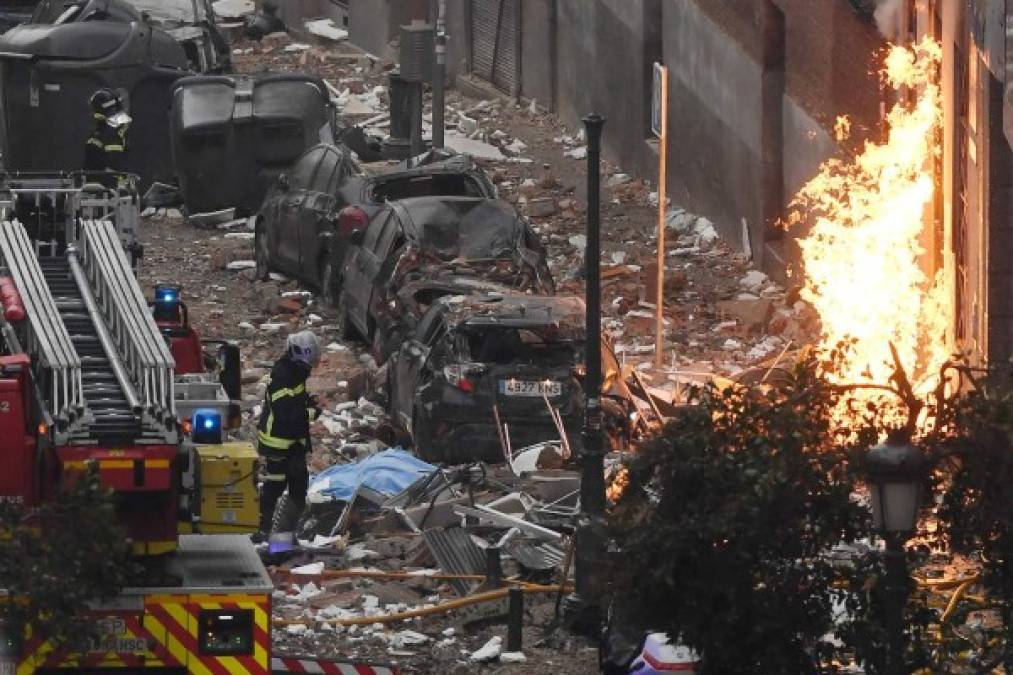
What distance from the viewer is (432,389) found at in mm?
20297

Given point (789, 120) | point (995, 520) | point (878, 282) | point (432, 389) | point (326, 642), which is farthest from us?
point (789, 120)

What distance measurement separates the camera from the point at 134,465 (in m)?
13.0

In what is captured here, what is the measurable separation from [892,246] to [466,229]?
12.4ft

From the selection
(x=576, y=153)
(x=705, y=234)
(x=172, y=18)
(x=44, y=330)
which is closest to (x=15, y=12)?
(x=172, y=18)

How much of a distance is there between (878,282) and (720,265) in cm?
582

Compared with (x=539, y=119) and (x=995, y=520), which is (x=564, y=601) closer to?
(x=995, y=520)

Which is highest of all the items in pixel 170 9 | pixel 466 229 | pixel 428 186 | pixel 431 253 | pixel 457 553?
pixel 170 9

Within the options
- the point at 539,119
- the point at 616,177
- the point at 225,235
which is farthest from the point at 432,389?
the point at 539,119

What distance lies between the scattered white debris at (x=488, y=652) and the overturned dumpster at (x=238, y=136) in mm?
15056

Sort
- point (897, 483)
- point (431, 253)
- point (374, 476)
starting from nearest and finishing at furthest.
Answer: point (897, 483) → point (374, 476) → point (431, 253)

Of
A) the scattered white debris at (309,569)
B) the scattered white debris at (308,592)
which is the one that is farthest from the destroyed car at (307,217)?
the scattered white debris at (308,592)

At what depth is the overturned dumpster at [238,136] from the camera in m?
30.6

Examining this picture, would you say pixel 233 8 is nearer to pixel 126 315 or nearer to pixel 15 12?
pixel 15 12

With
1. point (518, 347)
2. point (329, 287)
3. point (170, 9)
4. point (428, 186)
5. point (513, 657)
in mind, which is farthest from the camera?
point (170, 9)
